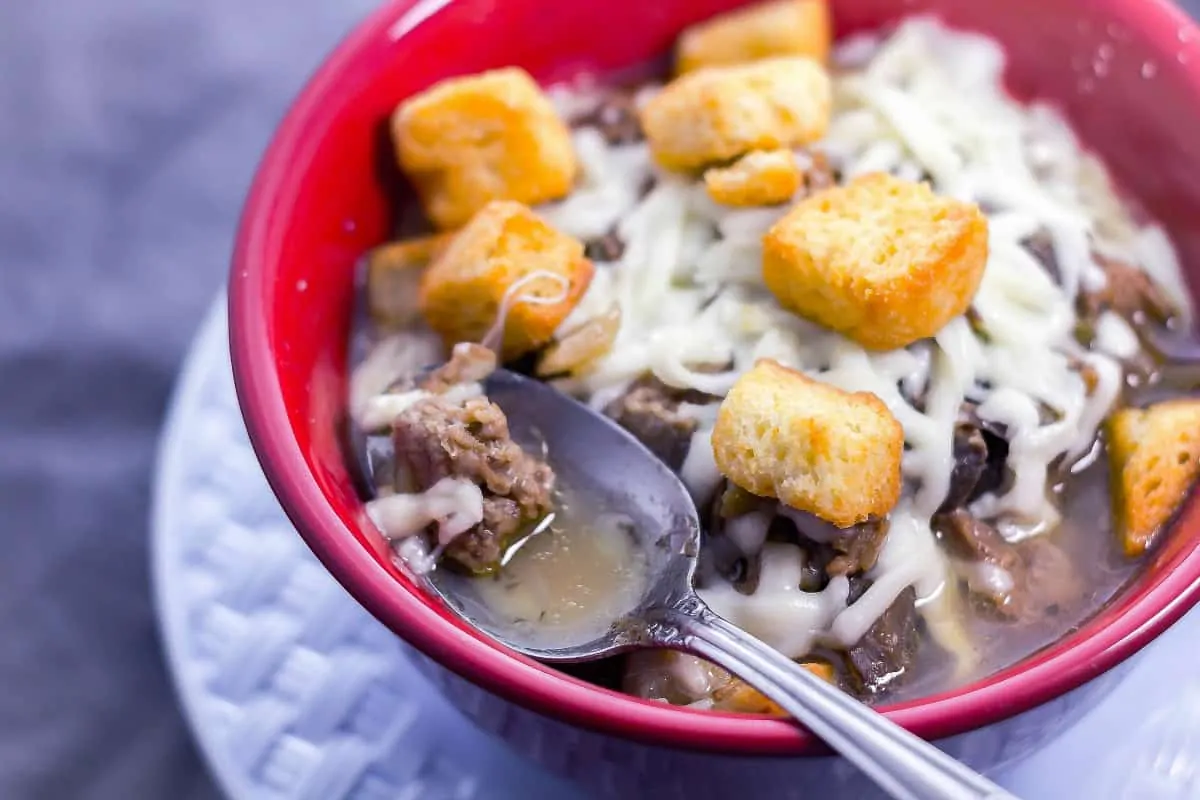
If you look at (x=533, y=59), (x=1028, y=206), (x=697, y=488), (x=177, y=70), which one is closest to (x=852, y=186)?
(x=1028, y=206)

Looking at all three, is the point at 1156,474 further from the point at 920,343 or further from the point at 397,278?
the point at 397,278

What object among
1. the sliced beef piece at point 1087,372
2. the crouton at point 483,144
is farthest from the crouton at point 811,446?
the crouton at point 483,144

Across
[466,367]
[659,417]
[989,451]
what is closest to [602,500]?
[659,417]

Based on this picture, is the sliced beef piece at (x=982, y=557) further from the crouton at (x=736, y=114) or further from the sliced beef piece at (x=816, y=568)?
the crouton at (x=736, y=114)

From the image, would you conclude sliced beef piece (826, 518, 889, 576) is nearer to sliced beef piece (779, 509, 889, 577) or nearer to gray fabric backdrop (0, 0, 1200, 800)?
sliced beef piece (779, 509, 889, 577)

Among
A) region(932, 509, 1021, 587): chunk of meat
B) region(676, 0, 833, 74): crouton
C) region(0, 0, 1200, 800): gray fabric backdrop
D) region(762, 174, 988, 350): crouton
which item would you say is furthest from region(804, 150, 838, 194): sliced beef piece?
region(0, 0, 1200, 800): gray fabric backdrop
